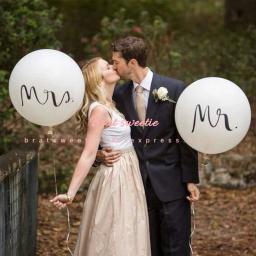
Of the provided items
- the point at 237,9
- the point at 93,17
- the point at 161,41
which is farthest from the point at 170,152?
the point at 93,17

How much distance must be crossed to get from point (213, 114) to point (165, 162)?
1.95ft

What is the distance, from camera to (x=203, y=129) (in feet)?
15.0

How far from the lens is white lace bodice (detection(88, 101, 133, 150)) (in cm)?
478

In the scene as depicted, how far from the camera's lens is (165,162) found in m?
4.97

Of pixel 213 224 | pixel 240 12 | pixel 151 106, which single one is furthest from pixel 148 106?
pixel 240 12

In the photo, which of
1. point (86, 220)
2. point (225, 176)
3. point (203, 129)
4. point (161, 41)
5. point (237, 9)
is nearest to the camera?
point (203, 129)

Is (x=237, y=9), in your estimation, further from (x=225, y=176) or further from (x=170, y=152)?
(x=170, y=152)

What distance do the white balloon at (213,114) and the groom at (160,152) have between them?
0.87 ft

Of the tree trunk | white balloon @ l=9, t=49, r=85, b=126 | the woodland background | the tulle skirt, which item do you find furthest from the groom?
the tree trunk

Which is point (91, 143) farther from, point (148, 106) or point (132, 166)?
point (148, 106)

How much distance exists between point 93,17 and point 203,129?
1082cm

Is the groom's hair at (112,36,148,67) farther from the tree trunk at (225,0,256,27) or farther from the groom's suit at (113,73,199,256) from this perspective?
the tree trunk at (225,0,256,27)

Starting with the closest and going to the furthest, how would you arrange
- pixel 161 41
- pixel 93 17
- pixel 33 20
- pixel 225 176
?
pixel 33 20, pixel 225 176, pixel 161 41, pixel 93 17

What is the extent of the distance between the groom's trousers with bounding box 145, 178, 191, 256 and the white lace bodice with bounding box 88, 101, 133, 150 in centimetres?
32
